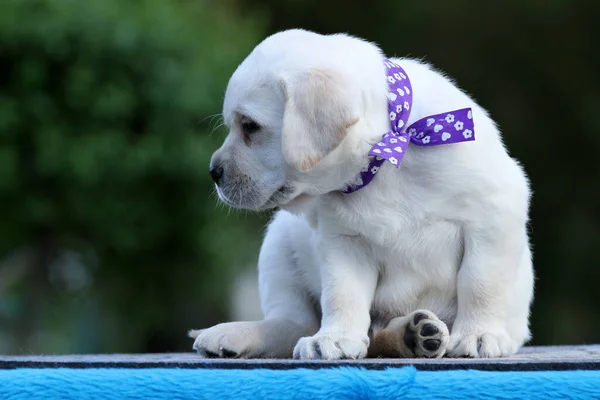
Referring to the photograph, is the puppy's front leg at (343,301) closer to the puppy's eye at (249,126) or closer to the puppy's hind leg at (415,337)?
the puppy's hind leg at (415,337)

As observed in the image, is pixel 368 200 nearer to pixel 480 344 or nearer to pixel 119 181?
pixel 480 344

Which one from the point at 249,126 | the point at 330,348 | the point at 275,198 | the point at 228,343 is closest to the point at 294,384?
→ the point at 330,348

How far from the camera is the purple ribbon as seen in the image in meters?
3.27

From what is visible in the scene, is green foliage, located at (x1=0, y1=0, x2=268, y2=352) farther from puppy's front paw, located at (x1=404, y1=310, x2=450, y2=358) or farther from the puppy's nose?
puppy's front paw, located at (x1=404, y1=310, x2=450, y2=358)

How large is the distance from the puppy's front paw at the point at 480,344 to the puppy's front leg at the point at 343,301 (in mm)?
296

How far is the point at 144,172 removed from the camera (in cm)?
740

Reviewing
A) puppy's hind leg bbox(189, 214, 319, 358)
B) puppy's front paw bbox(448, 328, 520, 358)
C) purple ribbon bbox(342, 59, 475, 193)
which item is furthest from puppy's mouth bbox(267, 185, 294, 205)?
puppy's front paw bbox(448, 328, 520, 358)

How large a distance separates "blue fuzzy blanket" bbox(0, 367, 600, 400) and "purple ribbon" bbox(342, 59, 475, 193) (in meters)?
1.06

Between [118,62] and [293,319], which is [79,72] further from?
[293,319]

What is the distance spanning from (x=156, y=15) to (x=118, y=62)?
56cm

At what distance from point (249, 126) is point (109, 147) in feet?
13.1

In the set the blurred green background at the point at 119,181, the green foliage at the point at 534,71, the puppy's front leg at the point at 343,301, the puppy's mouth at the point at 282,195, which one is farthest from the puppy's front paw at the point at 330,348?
the green foliage at the point at 534,71

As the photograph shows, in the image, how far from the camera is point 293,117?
10.2 feet

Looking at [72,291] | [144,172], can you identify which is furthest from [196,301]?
[144,172]
